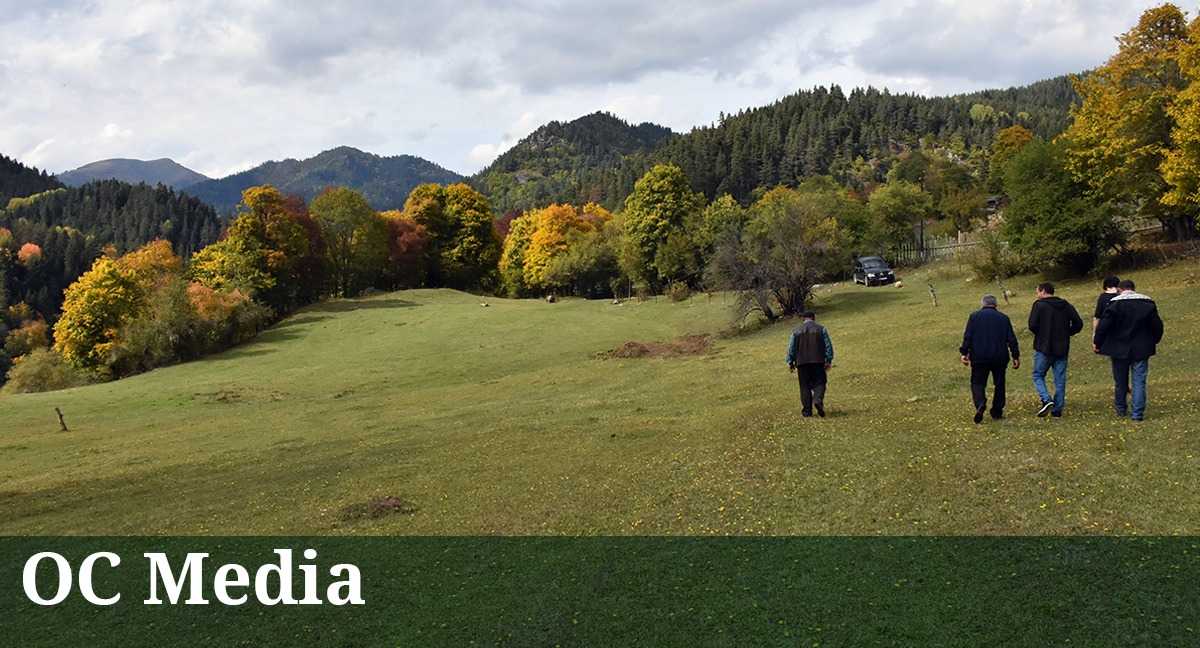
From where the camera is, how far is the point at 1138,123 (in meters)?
A: 49.8

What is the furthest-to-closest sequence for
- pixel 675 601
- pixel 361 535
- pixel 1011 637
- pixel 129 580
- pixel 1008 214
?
pixel 1008 214 < pixel 361 535 < pixel 129 580 < pixel 675 601 < pixel 1011 637

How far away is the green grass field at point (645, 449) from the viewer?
14484mm

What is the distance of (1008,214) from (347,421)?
50.2m

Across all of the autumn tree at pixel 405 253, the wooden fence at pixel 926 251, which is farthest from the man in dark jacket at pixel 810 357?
the autumn tree at pixel 405 253

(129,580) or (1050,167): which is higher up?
(1050,167)

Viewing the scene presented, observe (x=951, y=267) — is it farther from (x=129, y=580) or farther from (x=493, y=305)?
(x=129, y=580)

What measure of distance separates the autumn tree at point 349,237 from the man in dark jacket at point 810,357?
93.9 m

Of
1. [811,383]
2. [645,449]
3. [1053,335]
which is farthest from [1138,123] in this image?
[645,449]

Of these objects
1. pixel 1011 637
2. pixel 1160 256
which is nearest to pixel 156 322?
pixel 1011 637

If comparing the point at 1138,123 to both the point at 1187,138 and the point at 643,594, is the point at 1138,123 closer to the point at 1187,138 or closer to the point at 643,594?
the point at 1187,138

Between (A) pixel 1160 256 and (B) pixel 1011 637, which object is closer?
(B) pixel 1011 637

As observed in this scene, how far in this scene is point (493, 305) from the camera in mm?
89125

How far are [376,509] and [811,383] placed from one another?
1367 cm

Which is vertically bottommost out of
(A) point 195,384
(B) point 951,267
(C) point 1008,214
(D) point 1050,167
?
(A) point 195,384
